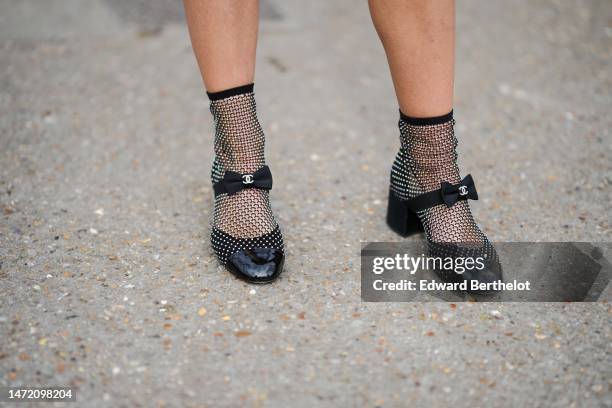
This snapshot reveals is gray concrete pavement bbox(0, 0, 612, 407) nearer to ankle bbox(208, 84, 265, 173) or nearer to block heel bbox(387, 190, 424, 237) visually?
block heel bbox(387, 190, 424, 237)

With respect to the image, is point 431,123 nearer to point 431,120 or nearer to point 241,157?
point 431,120

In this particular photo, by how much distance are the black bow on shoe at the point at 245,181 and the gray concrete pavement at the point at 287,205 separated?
0.65 ft

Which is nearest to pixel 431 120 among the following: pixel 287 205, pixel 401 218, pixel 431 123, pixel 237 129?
pixel 431 123

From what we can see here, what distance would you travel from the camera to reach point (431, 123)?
1.51 meters

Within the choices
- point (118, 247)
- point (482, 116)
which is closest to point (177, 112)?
point (118, 247)

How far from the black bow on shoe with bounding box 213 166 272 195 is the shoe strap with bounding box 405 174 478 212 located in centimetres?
37

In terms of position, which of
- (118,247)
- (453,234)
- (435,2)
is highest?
(435,2)

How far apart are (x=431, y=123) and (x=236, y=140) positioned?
450 millimetres

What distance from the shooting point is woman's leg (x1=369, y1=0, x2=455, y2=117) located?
4.70ft

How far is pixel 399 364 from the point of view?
1.34 meters

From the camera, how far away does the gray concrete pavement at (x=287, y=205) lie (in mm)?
1312

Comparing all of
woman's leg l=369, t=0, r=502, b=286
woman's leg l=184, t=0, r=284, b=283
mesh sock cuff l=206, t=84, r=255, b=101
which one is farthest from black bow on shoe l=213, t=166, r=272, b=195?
woman's leg l=369, t=0, r=502, b=286

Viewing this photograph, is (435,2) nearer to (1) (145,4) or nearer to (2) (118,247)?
(2) (118,247)

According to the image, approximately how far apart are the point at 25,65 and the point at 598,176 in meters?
2.12
